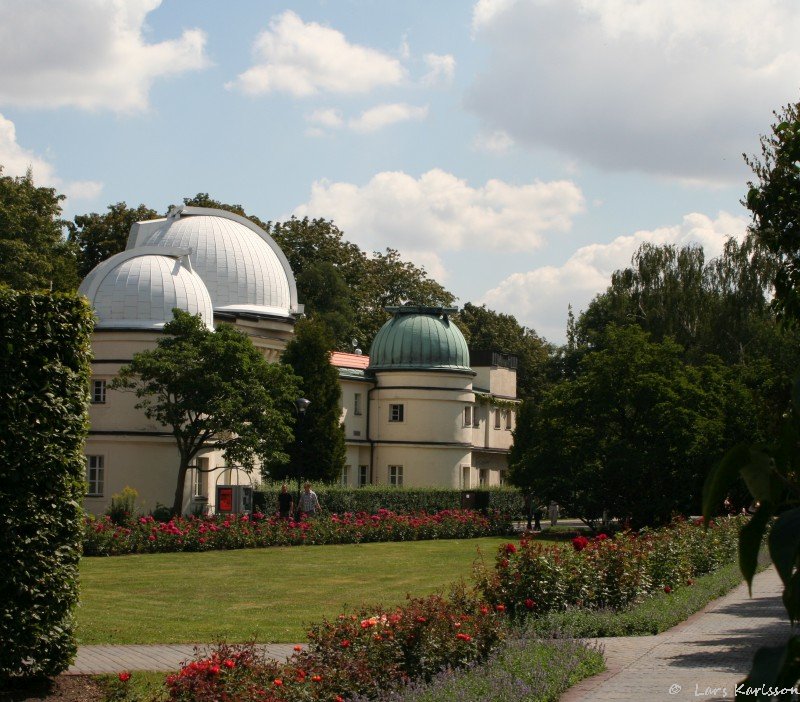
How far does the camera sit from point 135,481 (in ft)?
128

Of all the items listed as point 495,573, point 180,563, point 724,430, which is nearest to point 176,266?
point 180,563

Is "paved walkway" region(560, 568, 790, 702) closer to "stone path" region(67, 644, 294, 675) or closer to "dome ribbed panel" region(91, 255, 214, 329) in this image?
"stone path" region(67, 644, 294, 675)

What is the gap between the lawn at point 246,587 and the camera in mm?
15578

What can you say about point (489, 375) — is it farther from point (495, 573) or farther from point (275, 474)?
point (495, 573)

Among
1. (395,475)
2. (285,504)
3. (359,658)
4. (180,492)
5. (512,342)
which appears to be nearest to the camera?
(359,658)

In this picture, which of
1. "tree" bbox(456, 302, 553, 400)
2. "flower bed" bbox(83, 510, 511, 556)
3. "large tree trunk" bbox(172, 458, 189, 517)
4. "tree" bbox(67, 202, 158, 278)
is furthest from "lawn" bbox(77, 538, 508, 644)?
"tree" bbox(456, 302, 553, 400)

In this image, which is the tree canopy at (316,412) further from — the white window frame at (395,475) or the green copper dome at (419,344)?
the green copper dome at (419,344)

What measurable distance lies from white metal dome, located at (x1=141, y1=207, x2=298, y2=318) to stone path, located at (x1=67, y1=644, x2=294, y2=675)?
116 ft

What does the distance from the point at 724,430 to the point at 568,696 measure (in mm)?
22890

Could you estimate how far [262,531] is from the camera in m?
31.9

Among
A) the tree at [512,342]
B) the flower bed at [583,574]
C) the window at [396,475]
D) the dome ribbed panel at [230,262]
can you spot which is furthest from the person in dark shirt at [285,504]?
the tree at [512,342]

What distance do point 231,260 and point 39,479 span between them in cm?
3904

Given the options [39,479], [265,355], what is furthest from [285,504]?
[39,479]

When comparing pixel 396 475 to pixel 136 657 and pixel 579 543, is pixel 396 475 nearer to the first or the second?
pixel 579 543
